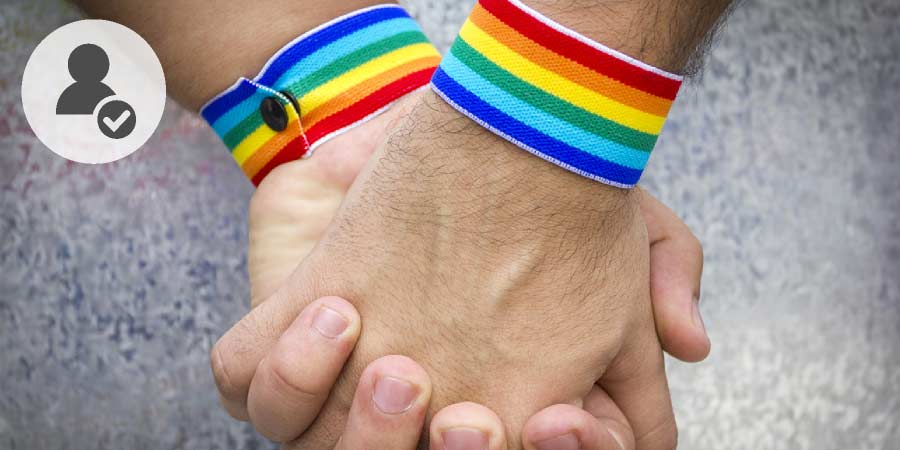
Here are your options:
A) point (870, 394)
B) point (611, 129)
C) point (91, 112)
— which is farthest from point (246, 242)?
point (870, 394)

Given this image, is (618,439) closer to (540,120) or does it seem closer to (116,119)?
(540,120)

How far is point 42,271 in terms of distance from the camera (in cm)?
96

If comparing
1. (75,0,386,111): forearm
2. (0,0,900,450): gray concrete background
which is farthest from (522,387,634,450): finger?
(75,0,386,111): forearm

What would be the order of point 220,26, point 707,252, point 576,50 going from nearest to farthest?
point 576,50 → point 220,26 → point 707,252

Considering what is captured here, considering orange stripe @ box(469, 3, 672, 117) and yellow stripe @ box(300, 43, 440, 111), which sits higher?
orange stripe @ box(469, 3, 672, 117)

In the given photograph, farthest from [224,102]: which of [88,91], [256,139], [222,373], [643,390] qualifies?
[643,390]

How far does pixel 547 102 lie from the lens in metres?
0.68

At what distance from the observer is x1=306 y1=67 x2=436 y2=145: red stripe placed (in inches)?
34.4

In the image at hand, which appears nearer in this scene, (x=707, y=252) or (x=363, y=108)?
(x=363, y=108)

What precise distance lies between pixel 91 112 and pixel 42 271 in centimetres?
17

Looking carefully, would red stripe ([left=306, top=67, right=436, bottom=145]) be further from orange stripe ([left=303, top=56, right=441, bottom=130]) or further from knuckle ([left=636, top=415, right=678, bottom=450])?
knuckle ([left=636, top=415, right=678, bottom=450])

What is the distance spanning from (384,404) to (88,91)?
478 millimetres

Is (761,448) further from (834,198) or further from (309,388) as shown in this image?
(309,388)

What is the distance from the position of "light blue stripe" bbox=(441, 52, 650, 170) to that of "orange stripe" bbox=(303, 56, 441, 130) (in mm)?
192
